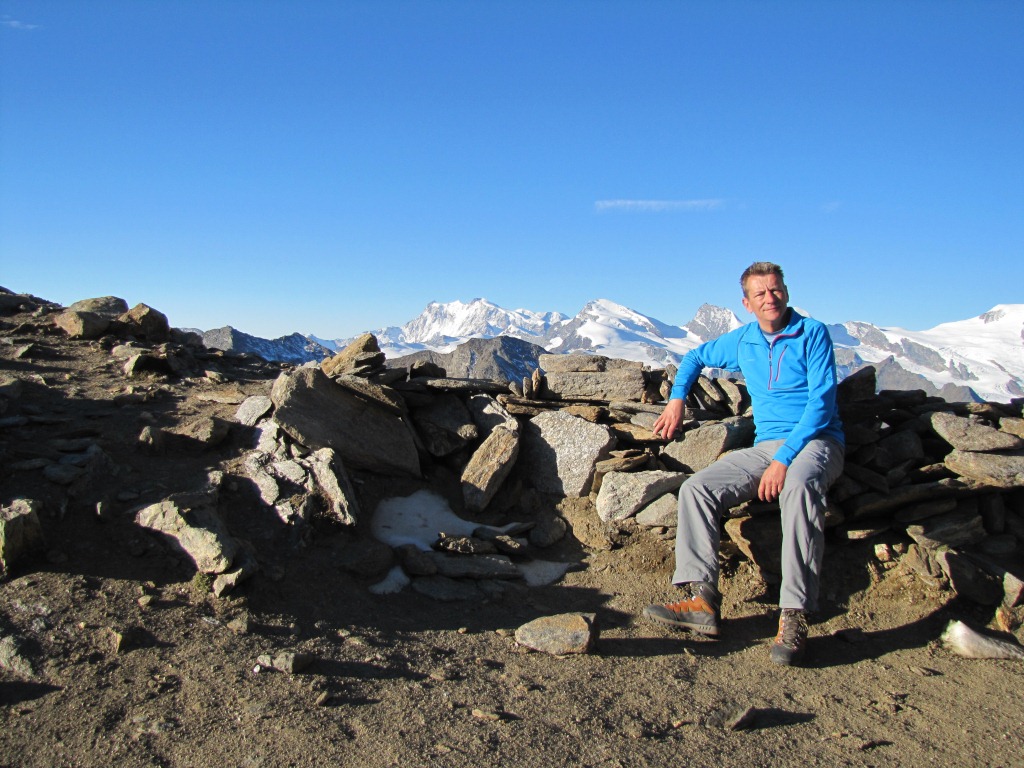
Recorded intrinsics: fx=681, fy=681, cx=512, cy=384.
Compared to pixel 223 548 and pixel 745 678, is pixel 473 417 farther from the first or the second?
pixel 745 678

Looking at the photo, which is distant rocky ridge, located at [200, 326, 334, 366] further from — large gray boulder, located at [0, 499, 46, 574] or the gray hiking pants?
the gray hiking pants

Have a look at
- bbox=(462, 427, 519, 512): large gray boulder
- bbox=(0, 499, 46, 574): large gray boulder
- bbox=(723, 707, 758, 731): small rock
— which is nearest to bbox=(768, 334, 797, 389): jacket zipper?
bbox=(462, 427, 519, 512): large gray boulder

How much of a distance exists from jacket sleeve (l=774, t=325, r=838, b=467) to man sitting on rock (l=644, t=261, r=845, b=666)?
1 cm

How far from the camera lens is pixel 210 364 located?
13547 mm

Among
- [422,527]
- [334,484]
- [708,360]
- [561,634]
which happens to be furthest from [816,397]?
[334,484]

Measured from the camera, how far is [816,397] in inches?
291

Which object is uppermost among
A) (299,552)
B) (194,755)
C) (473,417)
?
(473,417)

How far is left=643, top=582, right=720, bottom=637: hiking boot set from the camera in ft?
22.6

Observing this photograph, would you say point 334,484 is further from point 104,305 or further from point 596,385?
point 104,305

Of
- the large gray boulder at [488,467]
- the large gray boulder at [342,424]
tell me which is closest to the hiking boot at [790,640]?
the large gray boulder at [488,467]

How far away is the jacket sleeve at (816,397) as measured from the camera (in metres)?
7.25

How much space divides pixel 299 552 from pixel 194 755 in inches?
126

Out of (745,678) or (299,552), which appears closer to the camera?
(745,678)

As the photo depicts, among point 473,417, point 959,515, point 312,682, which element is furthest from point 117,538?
point 959,515
